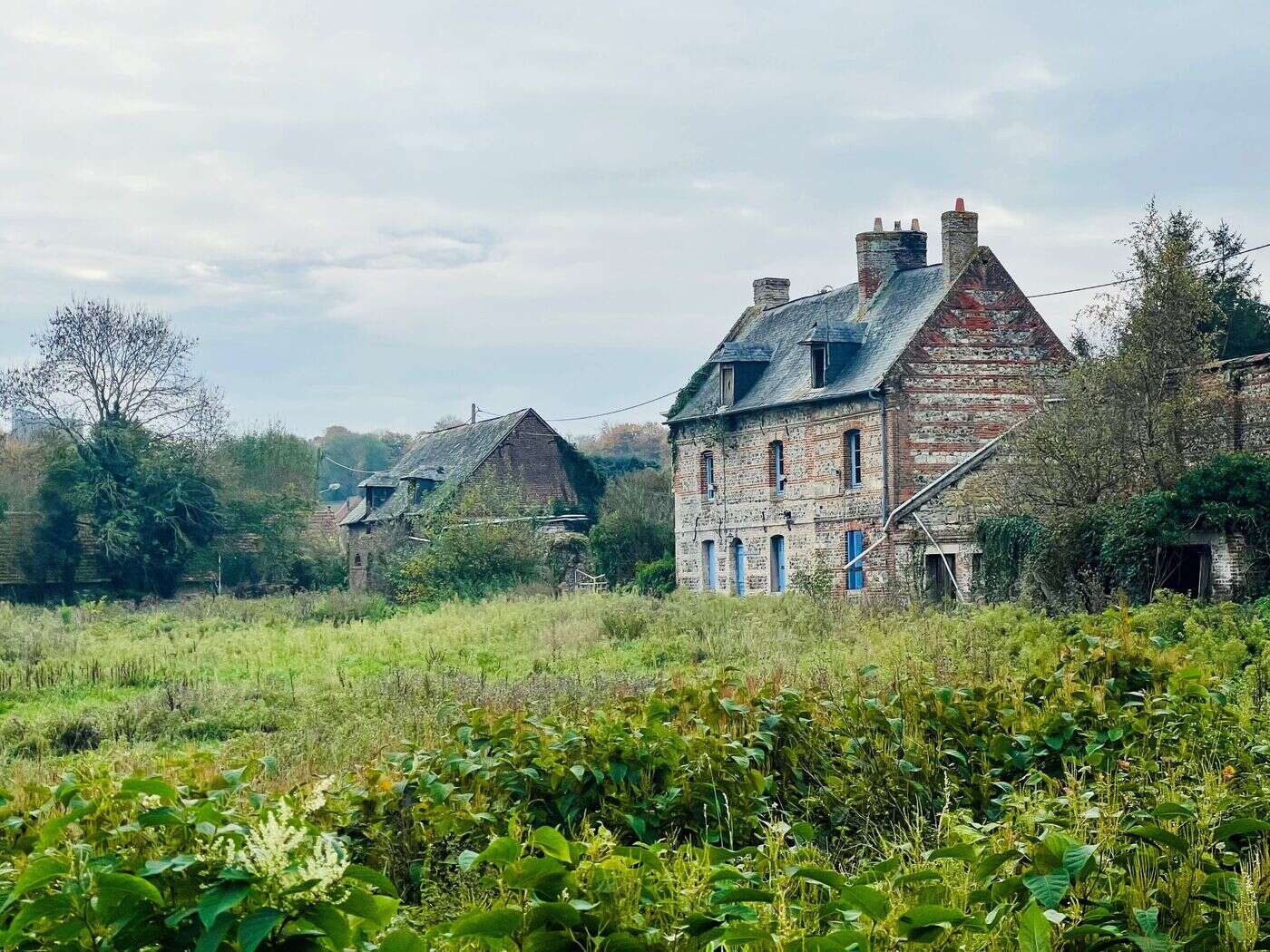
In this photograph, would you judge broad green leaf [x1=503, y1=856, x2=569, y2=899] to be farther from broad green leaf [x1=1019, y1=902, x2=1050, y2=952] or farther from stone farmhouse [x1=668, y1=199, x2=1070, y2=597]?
stone farmhouse [x1=668, y1=199, x2=1070, y2=597]

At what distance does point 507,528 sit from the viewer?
37500mm

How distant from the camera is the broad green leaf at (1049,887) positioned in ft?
14.2

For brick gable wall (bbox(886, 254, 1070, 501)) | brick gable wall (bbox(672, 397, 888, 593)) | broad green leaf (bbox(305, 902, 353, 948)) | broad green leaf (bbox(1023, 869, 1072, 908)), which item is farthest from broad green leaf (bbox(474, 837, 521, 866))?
brick gable wall (bbox(886, 254, 1070, 501))

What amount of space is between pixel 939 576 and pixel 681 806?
73.2 ft

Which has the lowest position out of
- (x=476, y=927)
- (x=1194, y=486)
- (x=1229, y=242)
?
(x=476, y=927)

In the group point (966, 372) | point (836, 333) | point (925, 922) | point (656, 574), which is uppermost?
point (836, 333)

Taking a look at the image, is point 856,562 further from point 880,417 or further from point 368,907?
point 368,907

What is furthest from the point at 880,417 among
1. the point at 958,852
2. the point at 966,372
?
the point at 958,852

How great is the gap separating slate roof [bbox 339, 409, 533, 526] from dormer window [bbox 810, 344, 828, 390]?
15.5 m

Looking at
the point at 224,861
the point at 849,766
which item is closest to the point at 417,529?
the point at 849,766

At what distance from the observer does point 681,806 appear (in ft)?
24.5

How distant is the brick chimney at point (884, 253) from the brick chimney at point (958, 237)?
10.5ft

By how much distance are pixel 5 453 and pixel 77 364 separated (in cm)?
591

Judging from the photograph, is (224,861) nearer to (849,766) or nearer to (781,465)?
(849,766)
